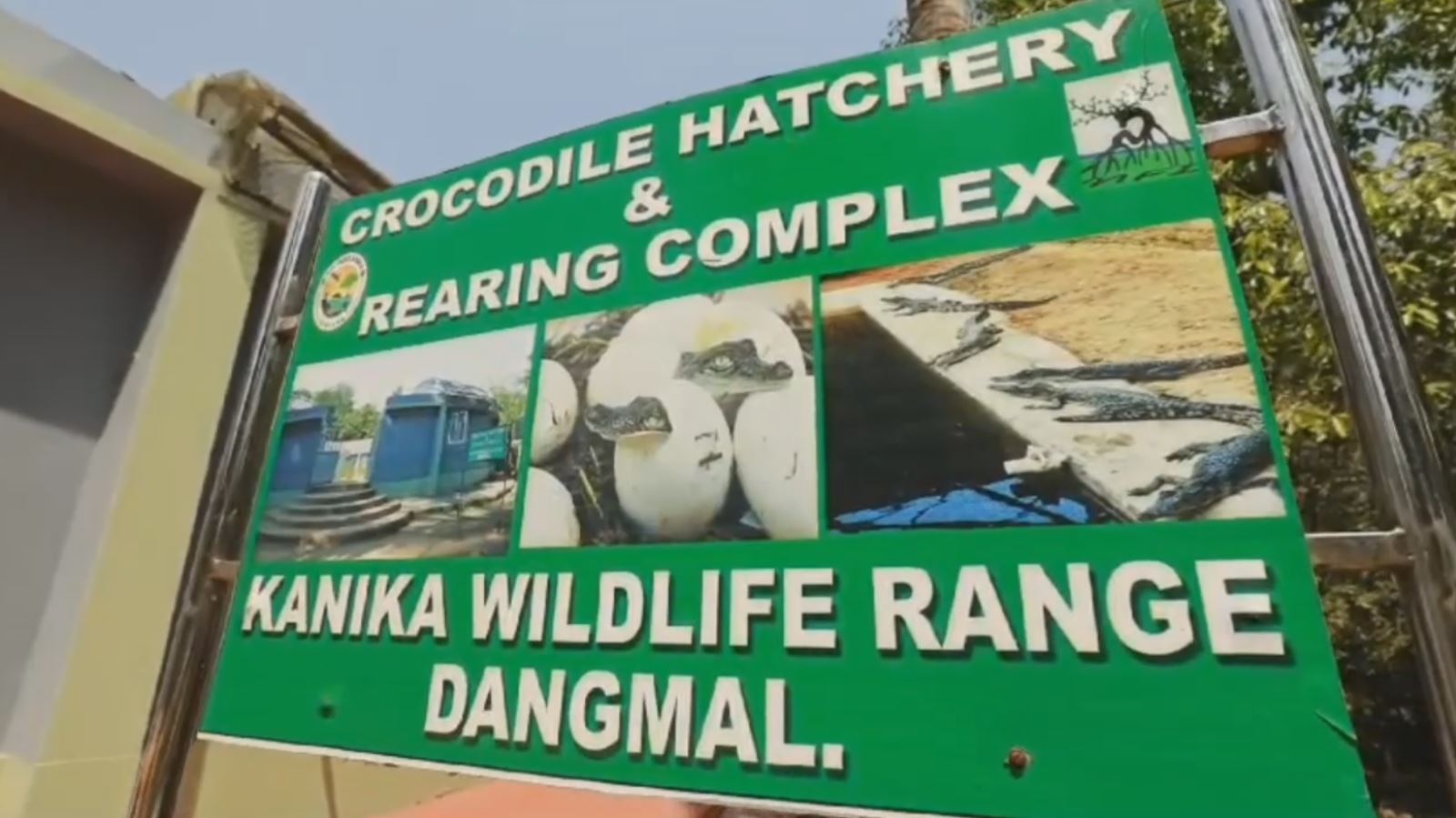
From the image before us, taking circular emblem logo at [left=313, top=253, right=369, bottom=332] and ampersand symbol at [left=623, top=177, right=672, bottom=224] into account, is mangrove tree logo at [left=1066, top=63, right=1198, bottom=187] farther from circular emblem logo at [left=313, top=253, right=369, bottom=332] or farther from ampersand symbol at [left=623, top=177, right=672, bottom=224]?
circular emblem logo at [left=313, top=253, right=369, bottom=332]

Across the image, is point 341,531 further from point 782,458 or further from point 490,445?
point 782,458

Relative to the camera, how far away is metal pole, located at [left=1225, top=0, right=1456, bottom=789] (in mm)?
836

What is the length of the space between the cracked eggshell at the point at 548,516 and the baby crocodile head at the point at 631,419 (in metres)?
0.12

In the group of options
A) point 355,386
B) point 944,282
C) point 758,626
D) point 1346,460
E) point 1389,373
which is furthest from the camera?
point 1346,460

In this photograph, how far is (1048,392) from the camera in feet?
3.46

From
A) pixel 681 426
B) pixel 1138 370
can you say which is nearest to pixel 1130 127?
pixel 1138 370

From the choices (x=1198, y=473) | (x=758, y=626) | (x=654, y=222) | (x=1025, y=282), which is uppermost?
(x=654, y=222)

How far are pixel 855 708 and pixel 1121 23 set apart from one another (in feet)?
3.70

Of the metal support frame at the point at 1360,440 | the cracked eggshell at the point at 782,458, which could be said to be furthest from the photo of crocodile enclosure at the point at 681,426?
the metal support frame at the point at 1360,440

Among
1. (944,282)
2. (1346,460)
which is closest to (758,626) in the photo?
(944,282)

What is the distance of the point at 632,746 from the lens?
42.5 inches

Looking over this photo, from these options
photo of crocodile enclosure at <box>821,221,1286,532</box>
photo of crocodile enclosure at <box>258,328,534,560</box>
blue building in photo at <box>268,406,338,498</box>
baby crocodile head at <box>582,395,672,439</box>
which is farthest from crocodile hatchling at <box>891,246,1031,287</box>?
blue building in photo at <box>268,406,338,498</box>

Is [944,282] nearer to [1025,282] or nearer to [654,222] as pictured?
[1025,282]

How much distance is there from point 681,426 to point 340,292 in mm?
984
